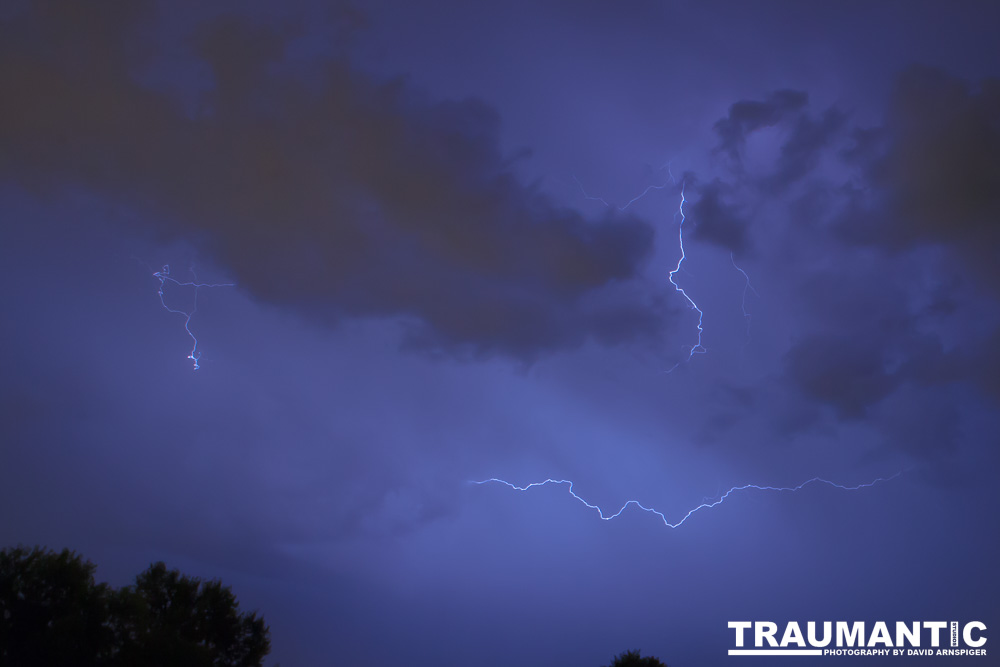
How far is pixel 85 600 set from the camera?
57.0 ft

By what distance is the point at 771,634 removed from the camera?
24062mm

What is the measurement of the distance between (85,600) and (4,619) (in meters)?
1.88

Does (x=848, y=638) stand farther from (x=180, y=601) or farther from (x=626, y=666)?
(x=180, y=601)

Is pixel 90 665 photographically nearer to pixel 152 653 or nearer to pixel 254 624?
pixel 152 653

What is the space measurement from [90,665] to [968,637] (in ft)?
95.9

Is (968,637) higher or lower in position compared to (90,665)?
higher

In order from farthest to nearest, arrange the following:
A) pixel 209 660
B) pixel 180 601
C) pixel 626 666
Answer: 1. pixel 626 666
2. pixel 180 601
3. pixel 209 660

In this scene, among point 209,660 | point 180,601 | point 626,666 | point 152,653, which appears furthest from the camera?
point 626,666

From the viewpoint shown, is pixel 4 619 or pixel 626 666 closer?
pixel 4 619

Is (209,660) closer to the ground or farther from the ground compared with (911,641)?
closer to the ground

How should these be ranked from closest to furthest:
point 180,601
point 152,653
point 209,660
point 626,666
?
point 152,653 → point 209,660 → point 180,601 → point 626,666

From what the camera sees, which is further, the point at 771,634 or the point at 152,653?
the point at 771,634

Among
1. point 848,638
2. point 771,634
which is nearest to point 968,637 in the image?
point 848,638

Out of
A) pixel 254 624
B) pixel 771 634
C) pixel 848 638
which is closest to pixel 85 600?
pixel 254 624
